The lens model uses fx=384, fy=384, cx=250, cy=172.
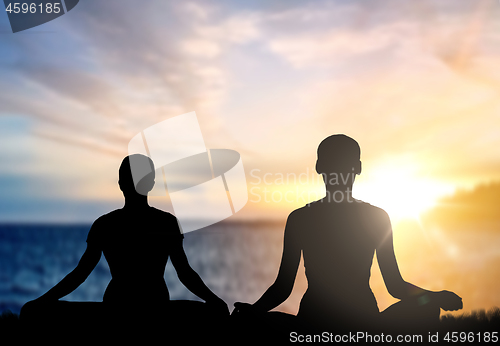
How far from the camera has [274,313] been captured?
3.17 metres

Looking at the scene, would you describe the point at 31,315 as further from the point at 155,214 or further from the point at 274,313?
the point at 274,313

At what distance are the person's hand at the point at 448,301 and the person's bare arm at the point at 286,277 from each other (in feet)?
3.64

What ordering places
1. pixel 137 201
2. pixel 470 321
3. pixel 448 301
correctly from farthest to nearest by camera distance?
pixel 470 321, pixel 137 201, pixel 448 301

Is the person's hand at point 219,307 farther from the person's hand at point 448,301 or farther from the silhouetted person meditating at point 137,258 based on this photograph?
the person's hand at point 448,301

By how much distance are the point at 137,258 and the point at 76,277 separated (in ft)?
1.85

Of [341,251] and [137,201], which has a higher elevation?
[137,201]

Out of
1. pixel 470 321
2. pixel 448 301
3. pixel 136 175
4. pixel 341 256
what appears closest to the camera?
pixel 448 301

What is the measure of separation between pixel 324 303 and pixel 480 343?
6.90ft

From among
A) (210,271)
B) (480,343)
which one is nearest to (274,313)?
(480,343)

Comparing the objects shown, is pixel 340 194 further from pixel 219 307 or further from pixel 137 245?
pixel 137 245

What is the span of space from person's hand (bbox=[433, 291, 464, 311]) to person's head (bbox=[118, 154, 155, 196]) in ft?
8.59

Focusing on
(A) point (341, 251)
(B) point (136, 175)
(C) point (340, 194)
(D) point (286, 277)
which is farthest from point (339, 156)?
(B) point (136, 175)

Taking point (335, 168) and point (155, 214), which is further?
point (155, 214)

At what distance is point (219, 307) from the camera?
3486 millimetres
